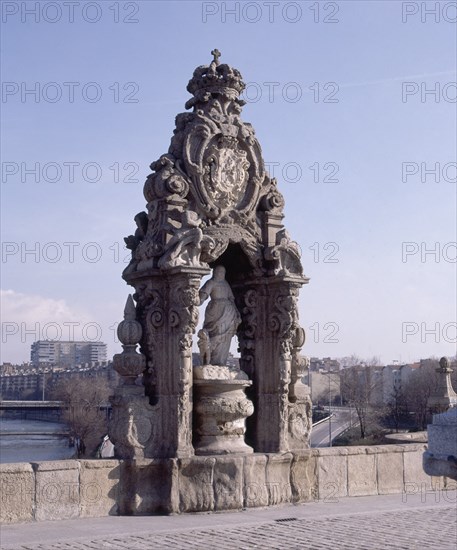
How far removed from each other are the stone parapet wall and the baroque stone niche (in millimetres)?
266

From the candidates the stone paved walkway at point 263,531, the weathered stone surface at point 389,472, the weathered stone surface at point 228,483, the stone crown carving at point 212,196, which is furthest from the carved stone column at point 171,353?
the weathered stone surface at point 389,472

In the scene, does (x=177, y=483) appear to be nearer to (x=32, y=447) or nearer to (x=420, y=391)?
(x=32, y=447)

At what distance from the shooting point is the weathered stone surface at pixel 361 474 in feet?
40.0

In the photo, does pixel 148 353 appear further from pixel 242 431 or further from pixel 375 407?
pixel 375 407

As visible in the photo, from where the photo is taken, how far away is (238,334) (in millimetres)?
12031

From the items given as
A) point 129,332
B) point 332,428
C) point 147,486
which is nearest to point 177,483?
point 147,486

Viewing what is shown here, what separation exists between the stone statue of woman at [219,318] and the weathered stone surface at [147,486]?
162 cm

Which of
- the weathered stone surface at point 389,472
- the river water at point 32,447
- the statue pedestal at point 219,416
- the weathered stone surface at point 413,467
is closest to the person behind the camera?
the statue pedestal at point 219,416

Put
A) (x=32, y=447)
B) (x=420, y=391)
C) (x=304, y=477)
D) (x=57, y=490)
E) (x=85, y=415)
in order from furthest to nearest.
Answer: (x=420, y=391) → (x=32, y=447) → (x=85, y=415) → (x=304, y=477) → (x=57, y=490)

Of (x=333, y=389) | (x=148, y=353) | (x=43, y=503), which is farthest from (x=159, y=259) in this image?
(x=333, y=389)

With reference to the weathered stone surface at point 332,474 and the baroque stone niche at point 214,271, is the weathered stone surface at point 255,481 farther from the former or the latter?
the weathered stone surface at point 332,474

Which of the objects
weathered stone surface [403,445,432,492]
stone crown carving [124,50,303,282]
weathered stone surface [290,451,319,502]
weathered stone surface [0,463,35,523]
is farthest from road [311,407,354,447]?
weathered stone surface [0,463,35,523]

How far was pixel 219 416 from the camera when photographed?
10.8 metres

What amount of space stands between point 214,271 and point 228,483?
108 inches
